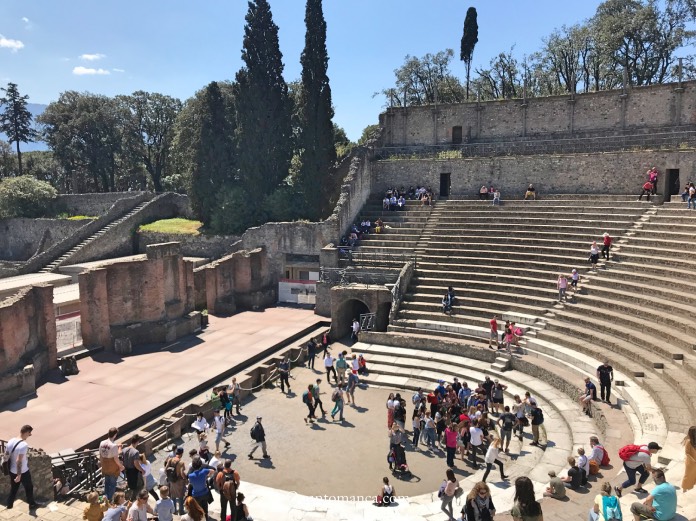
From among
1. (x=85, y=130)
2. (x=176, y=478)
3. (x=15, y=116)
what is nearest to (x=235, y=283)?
(x=176, y=478)

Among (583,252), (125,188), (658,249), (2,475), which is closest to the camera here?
(2,475)

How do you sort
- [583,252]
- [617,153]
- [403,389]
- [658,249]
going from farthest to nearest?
[617,153]
[583,252]
[658,249]
[403,389]

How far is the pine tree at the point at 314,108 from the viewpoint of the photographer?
102 ft

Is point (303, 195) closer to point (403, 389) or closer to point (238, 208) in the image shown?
point (238, 208)

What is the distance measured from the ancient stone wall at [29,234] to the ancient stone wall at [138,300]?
2043 cm

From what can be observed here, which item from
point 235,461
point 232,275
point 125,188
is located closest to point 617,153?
point 232,275

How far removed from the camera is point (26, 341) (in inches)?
662

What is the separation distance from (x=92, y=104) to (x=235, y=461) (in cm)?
4990

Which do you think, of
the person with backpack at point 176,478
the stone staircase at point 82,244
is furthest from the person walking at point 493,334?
the stone staircase at point 82,244

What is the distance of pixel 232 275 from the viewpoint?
26844mm

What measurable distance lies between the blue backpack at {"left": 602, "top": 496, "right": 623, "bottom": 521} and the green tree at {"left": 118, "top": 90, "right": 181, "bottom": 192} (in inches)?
2150

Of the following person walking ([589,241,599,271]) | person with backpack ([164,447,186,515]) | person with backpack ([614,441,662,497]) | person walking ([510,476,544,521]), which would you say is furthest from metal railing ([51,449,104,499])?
person walking ([589,241,599,271])

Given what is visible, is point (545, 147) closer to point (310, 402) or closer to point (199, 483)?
point (310, 402)

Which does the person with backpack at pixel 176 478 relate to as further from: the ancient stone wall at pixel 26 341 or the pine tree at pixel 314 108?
the pine tree at pixel 314 108
